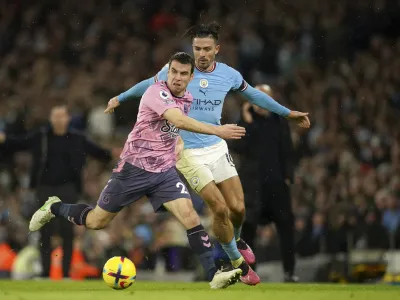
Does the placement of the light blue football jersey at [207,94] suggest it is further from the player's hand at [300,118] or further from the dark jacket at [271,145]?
the dark jacket at [271,145]

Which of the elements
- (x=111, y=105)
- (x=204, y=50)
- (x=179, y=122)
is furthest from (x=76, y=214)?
(x=204, y=50)

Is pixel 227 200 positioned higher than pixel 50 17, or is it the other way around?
pixel 50 17

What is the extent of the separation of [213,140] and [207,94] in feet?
1.75

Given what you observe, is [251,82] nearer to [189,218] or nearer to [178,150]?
[178,150]

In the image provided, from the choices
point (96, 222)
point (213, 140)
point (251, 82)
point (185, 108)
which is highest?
point (251, 82)

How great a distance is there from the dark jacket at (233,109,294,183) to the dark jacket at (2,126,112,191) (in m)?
2.13

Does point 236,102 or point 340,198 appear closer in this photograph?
point 340,198

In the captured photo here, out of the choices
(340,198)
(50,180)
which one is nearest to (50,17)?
(340,198)

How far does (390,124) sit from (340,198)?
246cm

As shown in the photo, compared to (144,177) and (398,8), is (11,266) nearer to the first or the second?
(144,177)

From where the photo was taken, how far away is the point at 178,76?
1134 centimetres

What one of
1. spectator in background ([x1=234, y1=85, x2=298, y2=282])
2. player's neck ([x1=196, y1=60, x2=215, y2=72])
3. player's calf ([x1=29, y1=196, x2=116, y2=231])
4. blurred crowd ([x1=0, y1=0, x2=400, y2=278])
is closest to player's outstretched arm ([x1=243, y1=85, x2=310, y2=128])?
player's neck ([x1=196, y1=60, x2=215, y2=72])

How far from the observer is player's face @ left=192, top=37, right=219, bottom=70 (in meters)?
12.2

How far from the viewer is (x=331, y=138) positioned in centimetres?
2148
